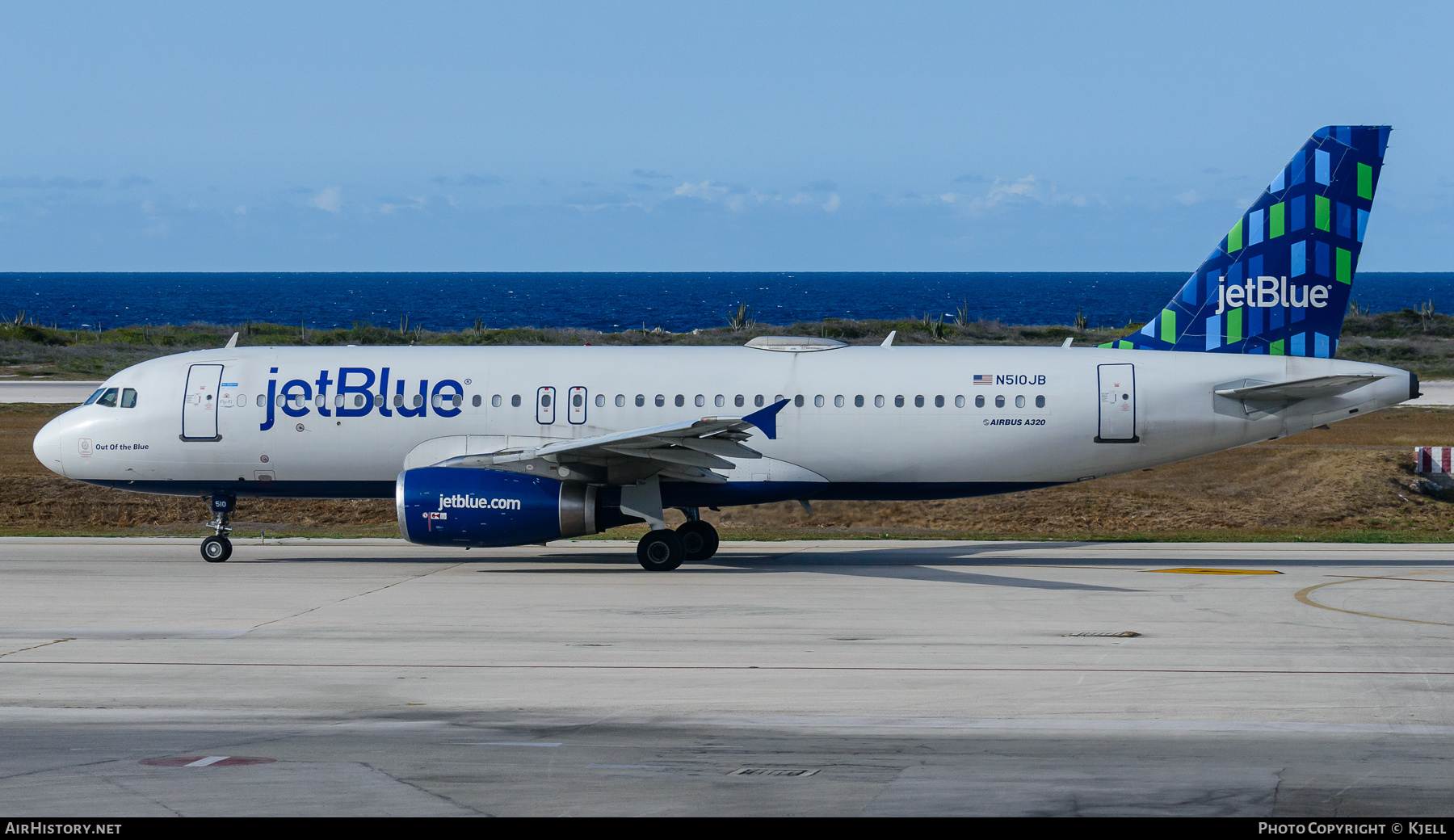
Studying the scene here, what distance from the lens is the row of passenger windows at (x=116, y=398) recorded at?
2634cm

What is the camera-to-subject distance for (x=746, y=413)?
25750 millimetres

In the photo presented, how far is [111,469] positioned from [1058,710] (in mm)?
19265

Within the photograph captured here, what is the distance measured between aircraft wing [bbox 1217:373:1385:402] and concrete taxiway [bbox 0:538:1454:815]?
10.1 ft

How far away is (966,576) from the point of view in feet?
79.0

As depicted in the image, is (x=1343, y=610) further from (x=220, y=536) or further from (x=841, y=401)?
(x=220, y=536)

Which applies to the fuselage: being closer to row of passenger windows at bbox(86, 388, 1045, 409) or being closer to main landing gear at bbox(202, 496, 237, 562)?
row of passenger windows at bbox(86, 388, 1045, 409)

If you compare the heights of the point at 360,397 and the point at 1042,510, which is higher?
the point at 360,397

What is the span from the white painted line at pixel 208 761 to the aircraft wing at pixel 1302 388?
1937 centimetres

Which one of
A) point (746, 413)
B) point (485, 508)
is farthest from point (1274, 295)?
point (485, 508)

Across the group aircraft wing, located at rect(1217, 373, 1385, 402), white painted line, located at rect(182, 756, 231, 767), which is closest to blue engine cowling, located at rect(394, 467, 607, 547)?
white painted line, located at rect(182, 756, 231, 767)

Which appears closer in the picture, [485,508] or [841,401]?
[485,508]

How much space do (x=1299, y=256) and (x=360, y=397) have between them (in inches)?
694

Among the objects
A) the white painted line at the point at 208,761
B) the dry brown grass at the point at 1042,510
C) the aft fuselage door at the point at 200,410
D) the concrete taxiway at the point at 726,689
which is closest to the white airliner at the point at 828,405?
the aft fuselage door at the point at 200,410
